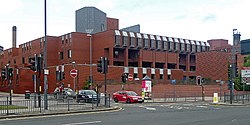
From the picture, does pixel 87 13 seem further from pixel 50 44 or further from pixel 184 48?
pixel 184 48

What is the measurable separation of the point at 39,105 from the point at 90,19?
78.7 meters

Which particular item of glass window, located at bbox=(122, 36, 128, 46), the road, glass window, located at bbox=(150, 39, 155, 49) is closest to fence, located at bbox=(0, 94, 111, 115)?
the road

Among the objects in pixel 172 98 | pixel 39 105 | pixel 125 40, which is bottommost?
pixel 172 98

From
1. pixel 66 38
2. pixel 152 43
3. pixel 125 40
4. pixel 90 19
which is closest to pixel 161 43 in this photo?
pixel 152 43

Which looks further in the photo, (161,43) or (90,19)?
(90,19)

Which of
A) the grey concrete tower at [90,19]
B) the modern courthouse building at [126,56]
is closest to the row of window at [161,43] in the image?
the modern courthouse building at [126,56]

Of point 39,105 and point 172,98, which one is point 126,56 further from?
point 39,105

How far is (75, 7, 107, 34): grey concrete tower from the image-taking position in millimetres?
99625

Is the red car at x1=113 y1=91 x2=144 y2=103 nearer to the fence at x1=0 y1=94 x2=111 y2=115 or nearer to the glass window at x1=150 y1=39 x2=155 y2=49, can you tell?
the fence at x1=0 y1=94 x2=111 y2=115

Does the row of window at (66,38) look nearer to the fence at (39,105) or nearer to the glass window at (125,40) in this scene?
the glass window at (125,40)

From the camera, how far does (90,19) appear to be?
99750 millimetres

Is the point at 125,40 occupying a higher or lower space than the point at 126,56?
higher

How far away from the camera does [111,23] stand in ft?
328

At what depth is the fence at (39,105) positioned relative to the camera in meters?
20.7
